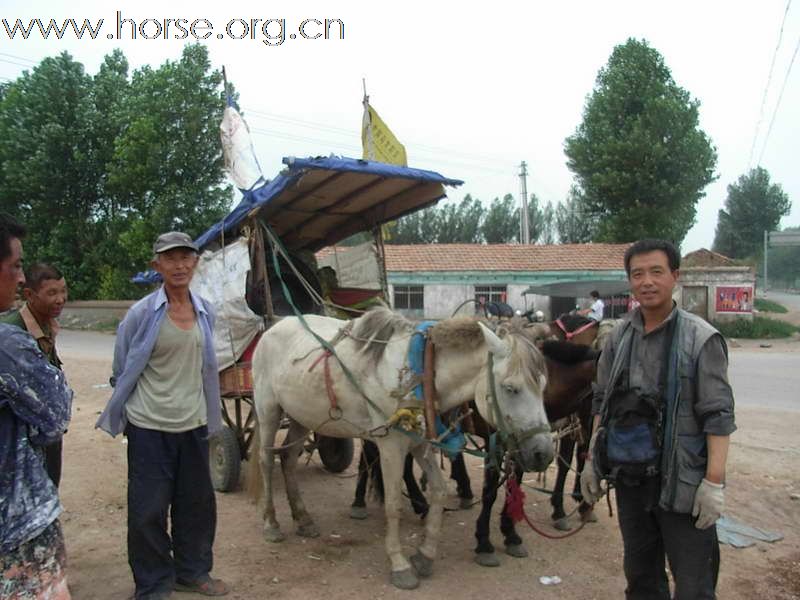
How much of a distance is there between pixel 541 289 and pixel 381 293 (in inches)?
518

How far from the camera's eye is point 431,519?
158 inches

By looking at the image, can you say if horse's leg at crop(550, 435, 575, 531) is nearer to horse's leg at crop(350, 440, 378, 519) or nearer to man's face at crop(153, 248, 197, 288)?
horse's leg at crop(350, 440, 378, 519)

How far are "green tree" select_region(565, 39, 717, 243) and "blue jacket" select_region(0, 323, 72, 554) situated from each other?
2498 centimetres

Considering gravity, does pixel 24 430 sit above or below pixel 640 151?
below

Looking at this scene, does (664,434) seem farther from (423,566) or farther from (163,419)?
(163,419)

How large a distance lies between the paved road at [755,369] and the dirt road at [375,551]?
370 centimetres

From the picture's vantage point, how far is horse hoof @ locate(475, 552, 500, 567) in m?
4.12

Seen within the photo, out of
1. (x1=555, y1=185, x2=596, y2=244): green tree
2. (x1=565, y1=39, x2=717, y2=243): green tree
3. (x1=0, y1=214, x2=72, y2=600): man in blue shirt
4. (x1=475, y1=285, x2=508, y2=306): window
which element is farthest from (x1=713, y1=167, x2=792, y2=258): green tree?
(x1=0, y1=214, x2=72, y2=600): man in blue shirt

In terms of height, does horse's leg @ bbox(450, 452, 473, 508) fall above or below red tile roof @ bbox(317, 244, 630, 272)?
below

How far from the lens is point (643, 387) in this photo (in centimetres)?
262

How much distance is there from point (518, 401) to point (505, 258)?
799 inches

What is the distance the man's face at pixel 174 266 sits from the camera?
3457mm

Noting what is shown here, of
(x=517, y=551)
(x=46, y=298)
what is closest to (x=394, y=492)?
(x=517, y=551)

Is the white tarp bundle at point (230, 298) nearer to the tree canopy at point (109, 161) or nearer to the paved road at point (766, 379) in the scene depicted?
the paved road at point (766, 379)
